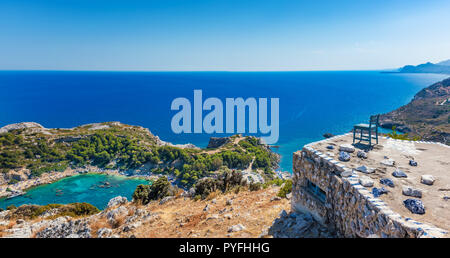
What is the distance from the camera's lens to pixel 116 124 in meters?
85.4

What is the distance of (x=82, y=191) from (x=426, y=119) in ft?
372

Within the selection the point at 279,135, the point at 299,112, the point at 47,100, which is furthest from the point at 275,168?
the point at 47,100

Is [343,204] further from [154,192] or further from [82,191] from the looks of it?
[82,191]

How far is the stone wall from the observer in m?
5.11

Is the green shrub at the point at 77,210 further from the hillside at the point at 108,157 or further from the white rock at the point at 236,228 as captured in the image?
the hillside at the point at 108,157

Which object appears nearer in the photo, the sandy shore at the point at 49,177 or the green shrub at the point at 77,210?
the green shrub at the point at 77,210

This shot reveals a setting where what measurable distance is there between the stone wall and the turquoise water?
150 ft

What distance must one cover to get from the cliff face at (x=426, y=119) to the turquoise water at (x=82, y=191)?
8005cm

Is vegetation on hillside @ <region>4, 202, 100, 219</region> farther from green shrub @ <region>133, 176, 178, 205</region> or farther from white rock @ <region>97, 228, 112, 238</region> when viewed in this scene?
white rock @ <region>97, 228, 112, 238</region>

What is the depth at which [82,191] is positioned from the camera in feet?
168

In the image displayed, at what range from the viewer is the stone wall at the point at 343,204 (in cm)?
511

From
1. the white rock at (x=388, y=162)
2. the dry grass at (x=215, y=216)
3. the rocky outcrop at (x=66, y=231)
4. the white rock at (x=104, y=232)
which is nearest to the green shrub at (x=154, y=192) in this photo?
the dry grass at (x=215, y=216)

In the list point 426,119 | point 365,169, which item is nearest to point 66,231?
point 365,169
